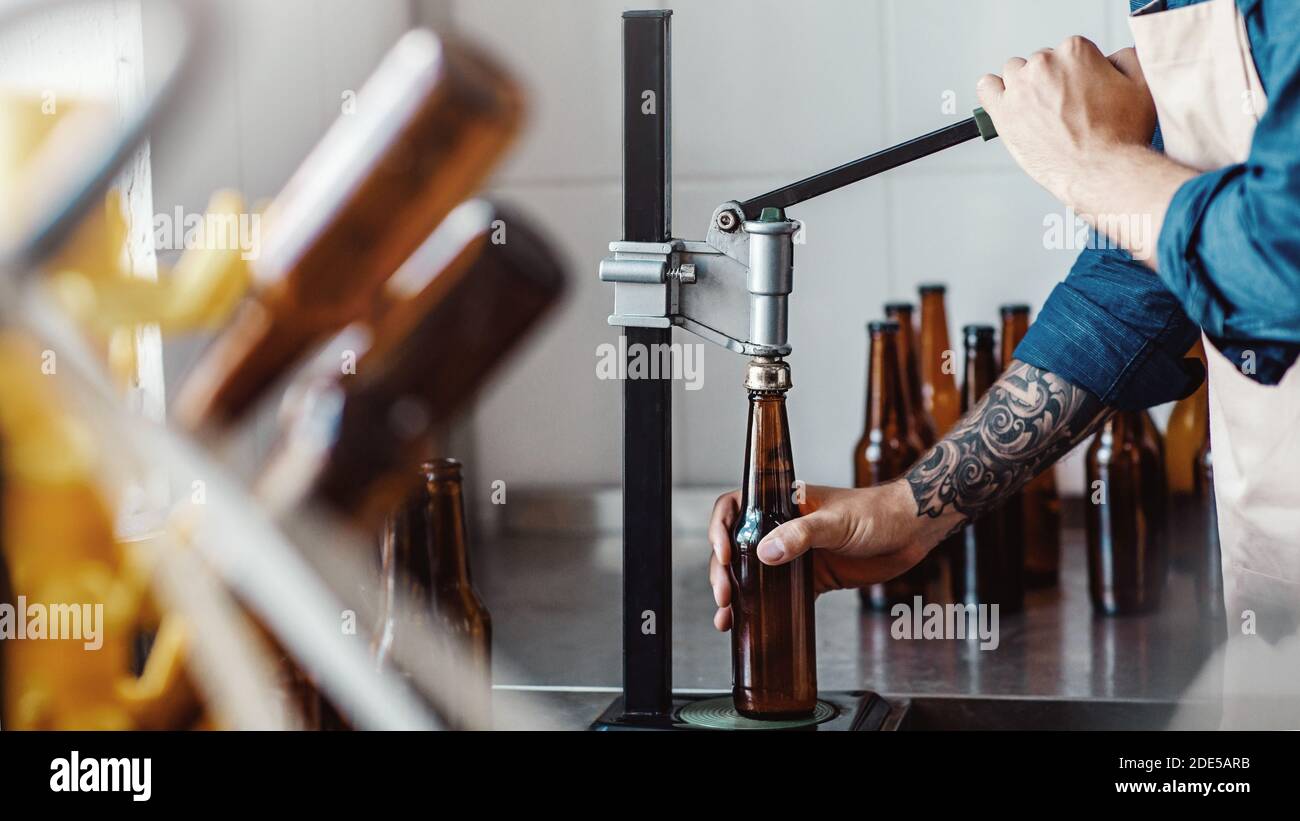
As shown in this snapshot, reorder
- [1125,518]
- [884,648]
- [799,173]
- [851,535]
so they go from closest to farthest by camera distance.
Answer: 1. [851,535]
2. [884,648]
3. [1125,518]
4. [799,173]

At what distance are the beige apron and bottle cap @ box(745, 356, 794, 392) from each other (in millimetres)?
256

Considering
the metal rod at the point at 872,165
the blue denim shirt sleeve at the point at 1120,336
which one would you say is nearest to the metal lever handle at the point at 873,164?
the metal rod at the point at 872,165

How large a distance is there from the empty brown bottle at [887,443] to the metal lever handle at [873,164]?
442 millimetres

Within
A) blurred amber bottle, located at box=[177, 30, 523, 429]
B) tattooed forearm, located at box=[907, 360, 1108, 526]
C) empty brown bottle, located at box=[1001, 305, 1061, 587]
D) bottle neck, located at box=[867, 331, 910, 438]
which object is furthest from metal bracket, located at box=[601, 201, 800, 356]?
empty brown bottle, located at box=[1001, 305, 1061, 587]

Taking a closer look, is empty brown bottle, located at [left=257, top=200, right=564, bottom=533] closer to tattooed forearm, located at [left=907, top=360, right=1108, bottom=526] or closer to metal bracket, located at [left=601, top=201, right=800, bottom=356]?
metal bracket, located at [left=601, top=201, right=800, bottom=356]

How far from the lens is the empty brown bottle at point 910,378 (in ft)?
3.85

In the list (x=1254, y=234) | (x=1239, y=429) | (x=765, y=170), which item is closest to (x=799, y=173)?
(x=765, y=170)

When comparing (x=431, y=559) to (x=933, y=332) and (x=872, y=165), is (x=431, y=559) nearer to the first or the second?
(x=872, y=165)

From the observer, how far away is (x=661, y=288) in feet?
2.32

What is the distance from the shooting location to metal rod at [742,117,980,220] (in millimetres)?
670

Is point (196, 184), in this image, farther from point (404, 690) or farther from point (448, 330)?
point (404, 690)

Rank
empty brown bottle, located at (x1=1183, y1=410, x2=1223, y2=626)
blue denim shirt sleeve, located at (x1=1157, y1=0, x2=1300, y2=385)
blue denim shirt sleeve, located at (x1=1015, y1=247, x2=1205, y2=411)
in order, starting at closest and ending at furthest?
blue denim shirt sleeve, located at (x1=1157, y1=0, x2=1300, y2=385) < blue denim shirt sleeve, located at (x1=1015, y1=247, x2=1205, y2=411) < empty brown bottle, located at (x1=1183, y1=410, x2=1223, y2=626)

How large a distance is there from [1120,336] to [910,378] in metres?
0.36

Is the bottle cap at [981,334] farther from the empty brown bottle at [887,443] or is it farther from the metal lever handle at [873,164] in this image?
the metal lever handle at [873,164]
